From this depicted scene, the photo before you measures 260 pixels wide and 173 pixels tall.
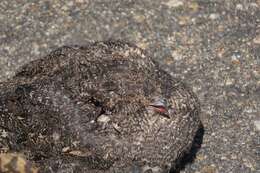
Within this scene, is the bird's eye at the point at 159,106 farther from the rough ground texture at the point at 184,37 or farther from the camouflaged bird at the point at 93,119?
the rough ground texture at the point at 184,37

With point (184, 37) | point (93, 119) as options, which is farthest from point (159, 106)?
point (184, 37)

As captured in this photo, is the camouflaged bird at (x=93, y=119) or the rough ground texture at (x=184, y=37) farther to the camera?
the rough ground texture at (x=184, y=37)

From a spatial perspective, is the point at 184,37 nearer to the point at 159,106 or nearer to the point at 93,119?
the point at 159,106

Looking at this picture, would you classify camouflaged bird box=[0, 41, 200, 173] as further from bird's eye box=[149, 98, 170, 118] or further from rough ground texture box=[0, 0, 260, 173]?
rough ground texture box=[0, 0, 260, 173]

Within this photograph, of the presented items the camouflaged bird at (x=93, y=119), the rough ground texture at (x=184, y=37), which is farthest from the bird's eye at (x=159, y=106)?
the rough ground texture at (x=184, y=37)

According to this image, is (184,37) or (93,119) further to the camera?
(184,37)

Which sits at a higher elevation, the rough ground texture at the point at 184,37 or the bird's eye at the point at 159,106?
the bird's eye at the point at 159,106

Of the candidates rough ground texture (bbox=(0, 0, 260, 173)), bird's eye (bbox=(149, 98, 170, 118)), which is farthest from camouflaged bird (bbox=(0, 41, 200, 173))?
rough ground texture (bbox=(0, 0, 260, 173))
